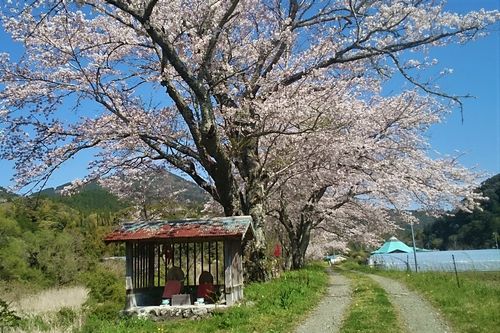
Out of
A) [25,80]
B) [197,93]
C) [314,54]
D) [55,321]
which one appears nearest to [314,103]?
[314,54]

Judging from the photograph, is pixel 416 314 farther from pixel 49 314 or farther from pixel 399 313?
pixel 49 314

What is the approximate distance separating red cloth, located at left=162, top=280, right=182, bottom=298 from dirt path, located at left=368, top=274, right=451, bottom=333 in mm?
4978

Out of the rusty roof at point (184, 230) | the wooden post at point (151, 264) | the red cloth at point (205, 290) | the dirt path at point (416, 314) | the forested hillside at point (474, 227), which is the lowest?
the dirt path at point (416, 314)

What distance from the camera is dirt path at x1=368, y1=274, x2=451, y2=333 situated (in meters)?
8.48

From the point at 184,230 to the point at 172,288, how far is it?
4.82 feet

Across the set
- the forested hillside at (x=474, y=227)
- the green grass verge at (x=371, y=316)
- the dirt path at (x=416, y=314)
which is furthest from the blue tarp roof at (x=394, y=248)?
the green grass verge at (x=371, y=316)

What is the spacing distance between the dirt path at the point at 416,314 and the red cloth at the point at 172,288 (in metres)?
4.98

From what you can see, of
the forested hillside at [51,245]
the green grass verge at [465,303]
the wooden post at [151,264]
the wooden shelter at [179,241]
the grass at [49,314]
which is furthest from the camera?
the forested hillside at [51,245]

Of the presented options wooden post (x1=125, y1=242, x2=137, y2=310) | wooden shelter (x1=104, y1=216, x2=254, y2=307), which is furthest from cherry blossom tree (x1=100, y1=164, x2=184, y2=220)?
wooden post (x1=125, y1=242, x2=137, y2=310)

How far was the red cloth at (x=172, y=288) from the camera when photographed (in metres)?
11.5

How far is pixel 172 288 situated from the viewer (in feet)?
38.2

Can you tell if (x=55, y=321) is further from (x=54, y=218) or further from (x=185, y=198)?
(x=54, y=218)

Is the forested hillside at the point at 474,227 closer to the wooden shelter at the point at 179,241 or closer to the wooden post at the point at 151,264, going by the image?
the wooden shelter at the point at 179,241

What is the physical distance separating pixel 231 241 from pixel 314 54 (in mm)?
6237
